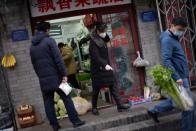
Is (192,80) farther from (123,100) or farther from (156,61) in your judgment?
(123,100)

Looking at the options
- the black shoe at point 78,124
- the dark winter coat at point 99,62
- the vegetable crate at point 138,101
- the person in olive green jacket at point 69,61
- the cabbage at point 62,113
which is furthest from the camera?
the person in olive green jacket at point 69,61

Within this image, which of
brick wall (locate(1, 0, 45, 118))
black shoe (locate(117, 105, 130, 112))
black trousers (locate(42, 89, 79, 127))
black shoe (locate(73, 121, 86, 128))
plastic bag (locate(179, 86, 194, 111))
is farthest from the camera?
brick wall (locate(1, 0, 45, 118))

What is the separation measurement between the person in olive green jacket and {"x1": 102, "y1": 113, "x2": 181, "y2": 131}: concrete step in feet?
10.1

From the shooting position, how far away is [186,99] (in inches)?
269

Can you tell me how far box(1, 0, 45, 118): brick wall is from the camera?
8.98 m

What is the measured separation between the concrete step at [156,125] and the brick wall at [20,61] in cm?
212

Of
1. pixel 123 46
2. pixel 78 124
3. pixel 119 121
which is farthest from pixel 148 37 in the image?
pixel 78 124

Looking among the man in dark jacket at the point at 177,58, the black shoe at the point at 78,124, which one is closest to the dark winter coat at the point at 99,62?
the black shoe at the point at 78,124

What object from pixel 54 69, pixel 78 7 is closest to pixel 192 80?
pixel 78 7

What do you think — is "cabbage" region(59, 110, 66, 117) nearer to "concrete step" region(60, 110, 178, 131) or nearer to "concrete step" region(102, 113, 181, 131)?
"concrete step" region(60, 110, 178, 131)

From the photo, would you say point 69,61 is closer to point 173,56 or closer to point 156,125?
point 156,125

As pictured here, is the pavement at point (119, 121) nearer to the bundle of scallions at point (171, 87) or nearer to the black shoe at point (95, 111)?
the black shoe at point (95, 111)

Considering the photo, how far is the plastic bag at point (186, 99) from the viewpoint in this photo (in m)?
6.79

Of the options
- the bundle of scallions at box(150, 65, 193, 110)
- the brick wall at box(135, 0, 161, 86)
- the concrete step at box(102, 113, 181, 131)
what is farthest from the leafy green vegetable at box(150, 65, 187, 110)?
the brick wall at box(135, 0, 161, 86)
